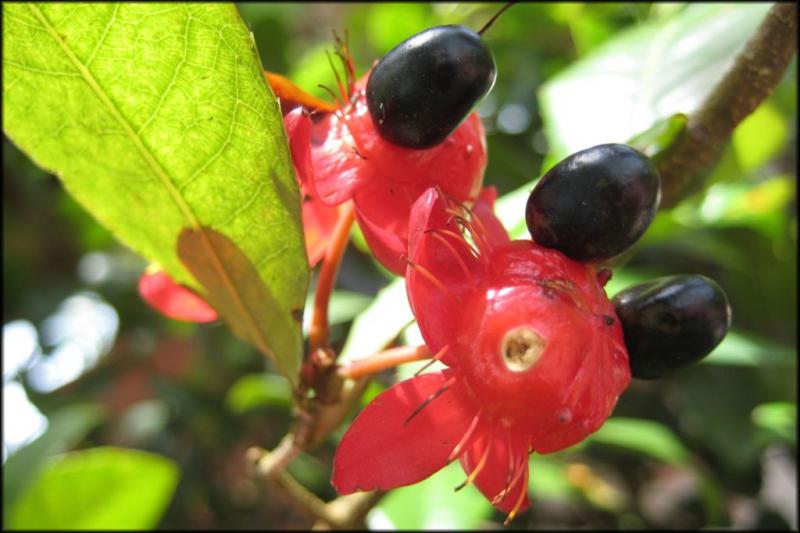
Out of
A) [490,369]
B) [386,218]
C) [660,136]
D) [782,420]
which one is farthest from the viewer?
[782,420]

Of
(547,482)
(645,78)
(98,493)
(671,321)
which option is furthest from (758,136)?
(98,493)

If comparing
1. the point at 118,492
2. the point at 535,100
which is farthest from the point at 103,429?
the point at 535,100

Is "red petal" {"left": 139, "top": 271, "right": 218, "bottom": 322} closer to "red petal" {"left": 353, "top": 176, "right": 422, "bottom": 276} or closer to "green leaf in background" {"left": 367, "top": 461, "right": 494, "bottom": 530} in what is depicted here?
"red petal" {"left": 353, "top": 176, "right": 422, "bottom": 276}

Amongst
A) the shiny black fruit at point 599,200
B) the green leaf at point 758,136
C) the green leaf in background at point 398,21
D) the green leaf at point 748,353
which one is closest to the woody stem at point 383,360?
the shiny black fruit at point 599,200

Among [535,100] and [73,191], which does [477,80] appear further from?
[535,100]

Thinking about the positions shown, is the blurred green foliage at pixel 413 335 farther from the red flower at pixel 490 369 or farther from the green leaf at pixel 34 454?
the red flower at pixel 490 369

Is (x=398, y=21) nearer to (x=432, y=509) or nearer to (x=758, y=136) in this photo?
(x=758, y=136)

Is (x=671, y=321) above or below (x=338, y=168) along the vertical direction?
below
